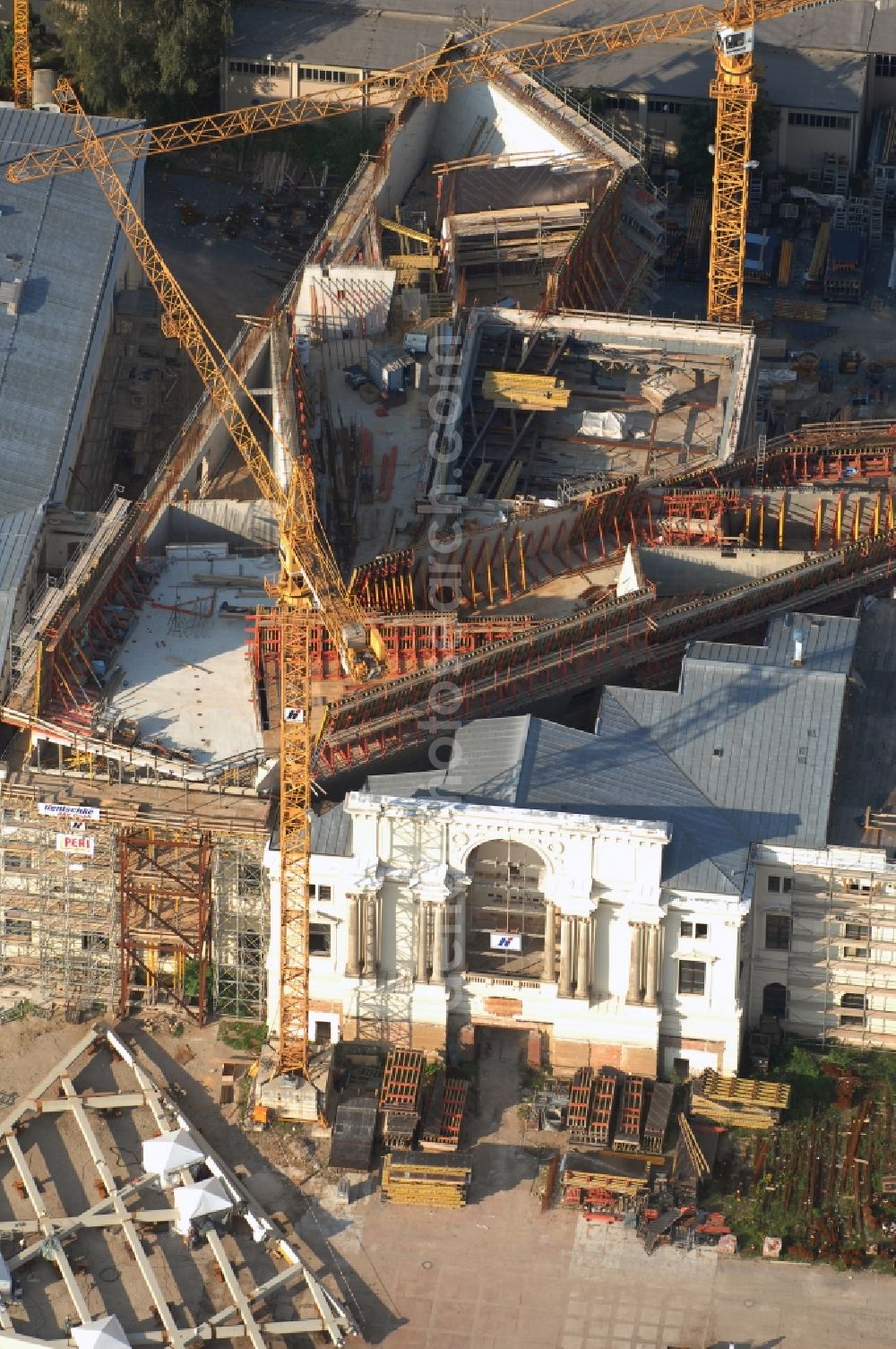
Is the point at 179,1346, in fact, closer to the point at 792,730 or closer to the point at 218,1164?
the point at 218,1164

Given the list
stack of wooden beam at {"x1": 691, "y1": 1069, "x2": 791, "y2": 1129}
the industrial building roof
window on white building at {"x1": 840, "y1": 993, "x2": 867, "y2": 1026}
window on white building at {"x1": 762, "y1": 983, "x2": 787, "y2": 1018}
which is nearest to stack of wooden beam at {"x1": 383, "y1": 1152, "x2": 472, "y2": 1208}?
stack of wooden beam at {"x1": 691, "y1": 1069, "x2": 791, "y2": 1129}

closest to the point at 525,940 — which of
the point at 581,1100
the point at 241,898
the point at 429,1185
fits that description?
the point at 581,1100

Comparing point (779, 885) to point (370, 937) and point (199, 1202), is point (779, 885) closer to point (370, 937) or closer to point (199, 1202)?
point (370, 937)

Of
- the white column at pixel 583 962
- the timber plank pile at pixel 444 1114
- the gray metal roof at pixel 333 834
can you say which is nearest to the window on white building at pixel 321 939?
the gray metal roof at pixel 333 834

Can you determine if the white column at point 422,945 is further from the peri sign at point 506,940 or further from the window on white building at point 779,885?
the window on white building at point 779,885

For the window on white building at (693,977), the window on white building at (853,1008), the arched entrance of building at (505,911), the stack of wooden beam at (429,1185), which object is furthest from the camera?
the window on white building at (853,1008)

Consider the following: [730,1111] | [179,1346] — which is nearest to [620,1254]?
[730,1111]

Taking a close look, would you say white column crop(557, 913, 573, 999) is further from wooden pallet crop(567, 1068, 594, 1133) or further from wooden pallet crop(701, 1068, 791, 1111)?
wooden pallet crop(701, 1068, 791, 1111)
